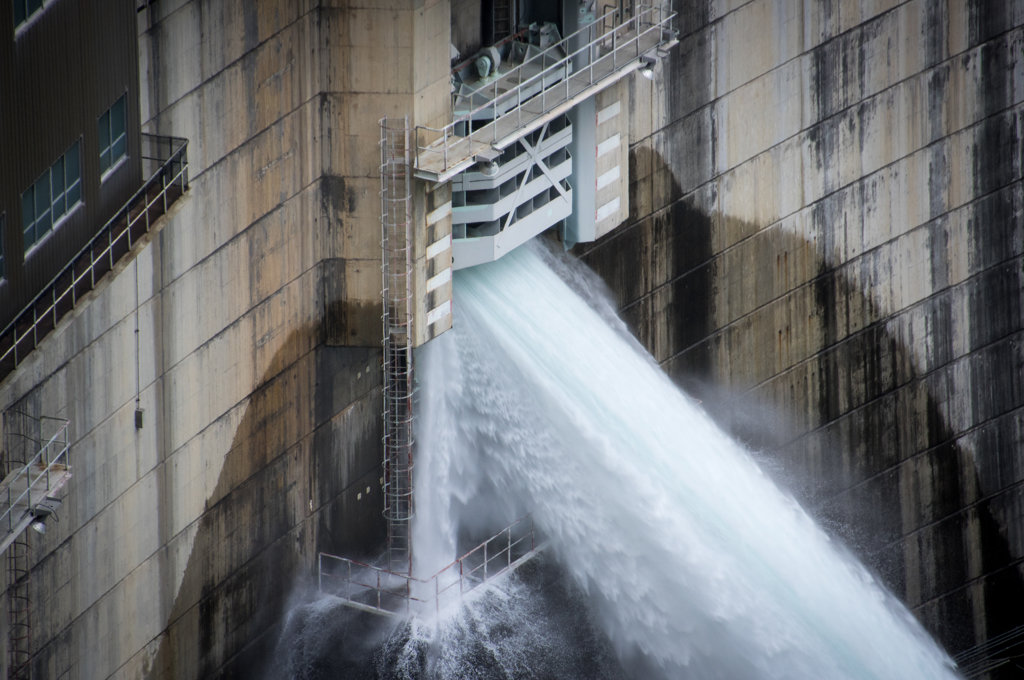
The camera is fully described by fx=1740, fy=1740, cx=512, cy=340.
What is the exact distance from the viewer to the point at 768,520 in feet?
110

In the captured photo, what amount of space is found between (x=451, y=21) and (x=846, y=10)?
10.2m

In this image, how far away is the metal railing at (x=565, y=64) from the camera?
27.0 metres

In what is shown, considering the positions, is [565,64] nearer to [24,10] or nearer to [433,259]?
[433,259]

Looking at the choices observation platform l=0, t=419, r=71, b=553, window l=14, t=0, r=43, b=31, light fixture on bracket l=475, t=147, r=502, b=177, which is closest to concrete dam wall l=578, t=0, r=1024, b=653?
light fixture on bracket l=475, t=147, r=502, b=177

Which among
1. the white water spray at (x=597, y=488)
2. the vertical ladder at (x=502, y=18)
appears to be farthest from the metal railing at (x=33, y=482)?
the vertical ladder at (x=502, y=18)

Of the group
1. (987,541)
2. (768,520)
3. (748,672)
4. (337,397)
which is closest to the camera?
(337,397)

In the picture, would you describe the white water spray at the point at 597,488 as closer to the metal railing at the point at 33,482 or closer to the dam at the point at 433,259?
the dam at the point at 433,259

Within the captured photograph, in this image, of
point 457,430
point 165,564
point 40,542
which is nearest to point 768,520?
point 457,430

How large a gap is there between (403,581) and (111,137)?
9.53m

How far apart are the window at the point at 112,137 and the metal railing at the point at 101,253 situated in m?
0.66

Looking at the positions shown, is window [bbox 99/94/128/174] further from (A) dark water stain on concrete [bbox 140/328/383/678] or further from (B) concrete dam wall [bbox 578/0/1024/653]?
(B) concrete dam wall [bbox 578/0/1024/653]

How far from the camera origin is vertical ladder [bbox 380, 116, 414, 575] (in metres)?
26.7

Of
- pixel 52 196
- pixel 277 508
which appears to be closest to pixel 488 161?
pixel 277 508

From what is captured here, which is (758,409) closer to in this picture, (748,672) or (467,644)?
(748,672)
